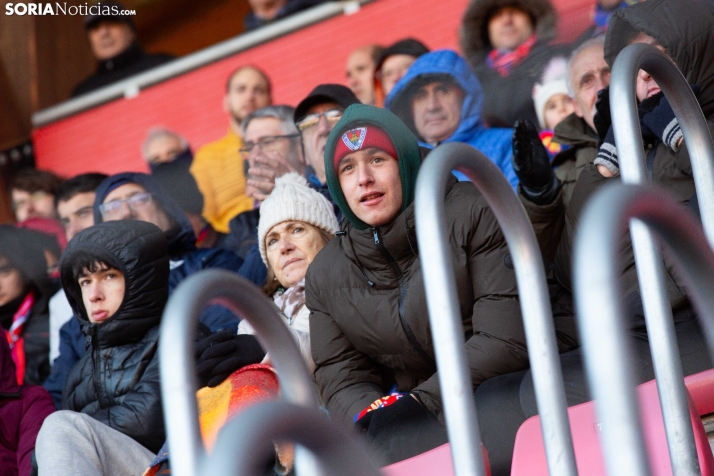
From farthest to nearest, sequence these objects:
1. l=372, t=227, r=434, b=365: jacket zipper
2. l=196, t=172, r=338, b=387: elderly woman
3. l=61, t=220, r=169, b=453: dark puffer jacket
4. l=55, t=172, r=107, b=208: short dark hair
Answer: l=55, t=172, r=107, b=208: short dark hair
l=196, t=172, r=338, b=387: elderly woman
l=61, t=220, r=169, b=453: dark puffer jacket
l=372, t=227, r=434, b=365: jacket zipper

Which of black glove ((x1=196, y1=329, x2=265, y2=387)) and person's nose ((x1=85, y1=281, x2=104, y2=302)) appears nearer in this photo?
black glove ((x1=196, y1=329, x2=265, y2=387))

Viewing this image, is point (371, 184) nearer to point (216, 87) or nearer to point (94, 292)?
point (94, 292)

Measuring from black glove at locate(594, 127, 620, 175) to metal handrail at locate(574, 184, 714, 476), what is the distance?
1.26 metres

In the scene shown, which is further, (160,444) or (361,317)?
(160,444)

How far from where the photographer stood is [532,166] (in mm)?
3107

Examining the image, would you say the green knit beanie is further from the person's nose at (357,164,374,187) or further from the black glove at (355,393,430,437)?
the black glove at (355,393,430,437)

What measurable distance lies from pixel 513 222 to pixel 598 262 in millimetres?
500

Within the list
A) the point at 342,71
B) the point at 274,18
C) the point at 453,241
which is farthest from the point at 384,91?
the point at 453,241

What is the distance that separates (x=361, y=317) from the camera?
280cm

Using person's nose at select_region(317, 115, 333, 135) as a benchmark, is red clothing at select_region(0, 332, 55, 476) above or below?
below

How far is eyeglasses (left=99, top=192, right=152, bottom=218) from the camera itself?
13.6 ft

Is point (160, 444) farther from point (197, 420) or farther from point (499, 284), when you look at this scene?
point (197, 420)

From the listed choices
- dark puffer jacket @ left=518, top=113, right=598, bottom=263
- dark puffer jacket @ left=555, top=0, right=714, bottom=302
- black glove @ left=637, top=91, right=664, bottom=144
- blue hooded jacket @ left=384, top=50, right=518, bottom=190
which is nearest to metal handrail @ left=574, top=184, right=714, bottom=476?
dark puffer jacket @ left=555, top=0, right=714, bottom=302

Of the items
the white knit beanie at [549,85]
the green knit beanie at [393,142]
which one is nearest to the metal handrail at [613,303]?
the green knit beanie at [393,142]
